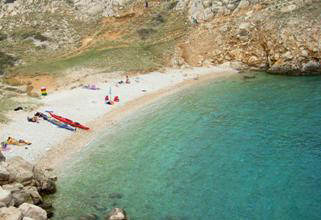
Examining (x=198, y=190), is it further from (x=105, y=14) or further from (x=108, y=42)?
(x=105, y=14)

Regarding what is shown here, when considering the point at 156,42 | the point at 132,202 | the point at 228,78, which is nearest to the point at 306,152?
the point at 132,202

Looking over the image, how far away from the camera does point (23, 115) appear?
49531mm

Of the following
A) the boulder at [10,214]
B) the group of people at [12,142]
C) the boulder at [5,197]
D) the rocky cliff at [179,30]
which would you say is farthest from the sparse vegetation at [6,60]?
the boulder at [10,214]

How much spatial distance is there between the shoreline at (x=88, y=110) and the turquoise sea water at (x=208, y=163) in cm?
198

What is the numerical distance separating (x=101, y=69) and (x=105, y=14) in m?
24.2

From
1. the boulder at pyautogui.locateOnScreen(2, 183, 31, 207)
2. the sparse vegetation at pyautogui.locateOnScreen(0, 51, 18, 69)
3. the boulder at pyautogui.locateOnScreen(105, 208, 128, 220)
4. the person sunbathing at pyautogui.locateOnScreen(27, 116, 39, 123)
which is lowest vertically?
the boulder at pyautogui.locateOnScreen(105, 208, 128, 220)

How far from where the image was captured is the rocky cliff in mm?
65750

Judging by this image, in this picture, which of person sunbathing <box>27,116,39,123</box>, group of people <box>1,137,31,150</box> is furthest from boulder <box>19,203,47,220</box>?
person sunbathing <box>27,116,39,123</box>

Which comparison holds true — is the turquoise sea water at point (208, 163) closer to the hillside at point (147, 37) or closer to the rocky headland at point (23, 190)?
the rocky headland at point (23, 190)

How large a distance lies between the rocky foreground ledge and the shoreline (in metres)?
4.31

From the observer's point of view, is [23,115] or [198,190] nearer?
[198,190]

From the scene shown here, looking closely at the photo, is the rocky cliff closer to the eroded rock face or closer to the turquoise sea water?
the eroded rock face

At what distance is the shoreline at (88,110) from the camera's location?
39.8 m

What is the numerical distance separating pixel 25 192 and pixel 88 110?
23.4m
